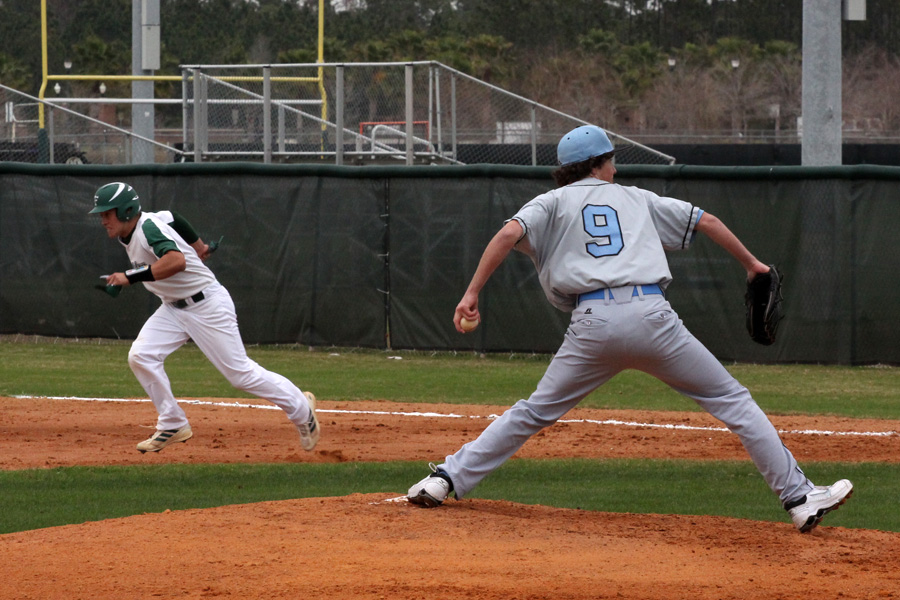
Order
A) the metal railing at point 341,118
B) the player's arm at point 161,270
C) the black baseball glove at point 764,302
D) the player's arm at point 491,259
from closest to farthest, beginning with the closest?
the player's arm at point 491,259 → the black baseball glove at point 764,302 → the player's arm at point 161,270 → the metal railing at point 341,118

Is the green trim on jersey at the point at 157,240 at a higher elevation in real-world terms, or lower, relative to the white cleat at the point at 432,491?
higher

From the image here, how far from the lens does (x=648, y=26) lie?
2576 inches

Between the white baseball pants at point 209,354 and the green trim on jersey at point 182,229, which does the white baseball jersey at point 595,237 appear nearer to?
the white baseball pants at point 209,354

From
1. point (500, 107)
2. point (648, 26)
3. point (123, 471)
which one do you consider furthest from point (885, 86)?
point (123, 471)

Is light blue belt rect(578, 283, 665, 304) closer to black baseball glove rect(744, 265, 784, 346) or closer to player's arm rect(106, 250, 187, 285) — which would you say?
black baseball glove rect(744, 265, 784, 346)

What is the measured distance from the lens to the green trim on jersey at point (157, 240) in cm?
743

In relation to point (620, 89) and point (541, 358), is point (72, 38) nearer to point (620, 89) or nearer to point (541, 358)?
point (620, 89)

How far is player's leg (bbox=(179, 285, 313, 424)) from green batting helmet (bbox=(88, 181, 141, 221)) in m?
0.69

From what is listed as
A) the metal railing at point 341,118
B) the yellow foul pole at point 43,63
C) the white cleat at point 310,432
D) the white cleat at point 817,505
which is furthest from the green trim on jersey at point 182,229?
the yellow foul pole at point 43,63

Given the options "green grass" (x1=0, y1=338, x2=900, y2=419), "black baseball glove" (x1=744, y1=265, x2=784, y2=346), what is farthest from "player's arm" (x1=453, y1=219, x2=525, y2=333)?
"green grass" (x1=0, y1=338, x2=900, y2=419)

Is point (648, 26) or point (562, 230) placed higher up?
point (648, 26)

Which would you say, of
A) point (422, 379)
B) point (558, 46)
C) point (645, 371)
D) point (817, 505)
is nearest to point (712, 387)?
point (645, 371)

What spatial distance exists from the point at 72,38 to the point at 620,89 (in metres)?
26.8

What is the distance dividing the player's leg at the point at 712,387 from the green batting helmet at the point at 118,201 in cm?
363
